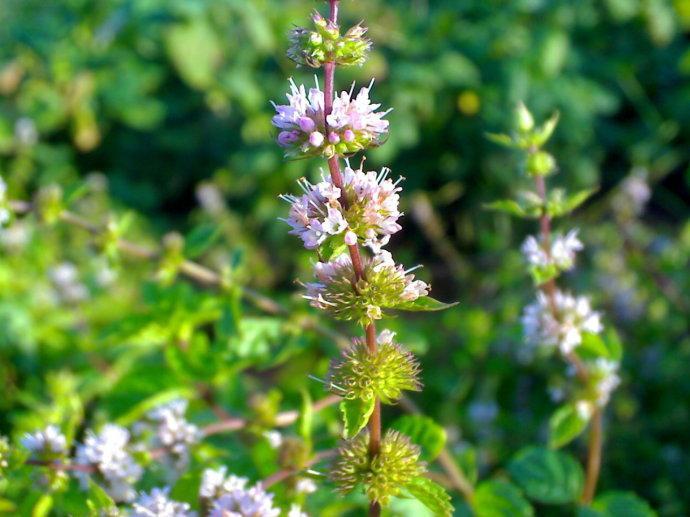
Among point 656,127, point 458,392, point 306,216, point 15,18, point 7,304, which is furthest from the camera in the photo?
point 15,18

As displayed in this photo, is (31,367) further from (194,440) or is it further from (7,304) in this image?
(194,440)

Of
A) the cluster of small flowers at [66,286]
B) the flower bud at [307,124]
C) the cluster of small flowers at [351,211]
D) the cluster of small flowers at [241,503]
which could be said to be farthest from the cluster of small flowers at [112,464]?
the cluster of small flowers at [66,286]

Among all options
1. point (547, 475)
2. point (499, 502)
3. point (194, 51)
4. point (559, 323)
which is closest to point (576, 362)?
point (559, 323)

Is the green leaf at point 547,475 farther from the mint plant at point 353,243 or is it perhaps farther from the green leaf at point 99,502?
the green leaf at point 99,502

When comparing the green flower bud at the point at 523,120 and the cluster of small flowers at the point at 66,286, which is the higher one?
the cluster of small flowers at the point at 66,286

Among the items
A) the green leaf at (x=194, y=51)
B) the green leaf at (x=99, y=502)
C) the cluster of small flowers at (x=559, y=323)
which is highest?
the green leaf at (x=194, y=51)

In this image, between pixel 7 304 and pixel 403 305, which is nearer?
pixel 403 305

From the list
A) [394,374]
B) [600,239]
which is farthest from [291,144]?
[600,239]

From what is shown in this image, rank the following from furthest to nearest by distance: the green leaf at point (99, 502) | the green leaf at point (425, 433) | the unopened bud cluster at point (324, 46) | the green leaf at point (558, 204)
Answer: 1. the green leaf at point (558, 204)
2. the green leaf at point (425, 433)
3. the green leaf at point (99, 502)
4. the unopened bud cluster at point (324, 46)
